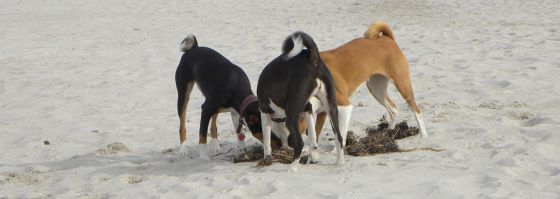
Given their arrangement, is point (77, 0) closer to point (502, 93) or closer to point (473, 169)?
point (502, 93)

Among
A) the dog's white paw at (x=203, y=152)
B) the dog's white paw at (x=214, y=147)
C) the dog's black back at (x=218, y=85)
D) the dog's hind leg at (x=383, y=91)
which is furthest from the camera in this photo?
the dog's hind leg at (x=383, y=91)

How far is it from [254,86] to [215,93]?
3604 mm

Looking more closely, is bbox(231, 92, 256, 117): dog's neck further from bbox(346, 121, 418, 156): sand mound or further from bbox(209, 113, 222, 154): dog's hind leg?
bbox(346, 121, 418, 156): sand mound

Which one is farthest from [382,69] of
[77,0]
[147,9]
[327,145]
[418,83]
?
[77,0]

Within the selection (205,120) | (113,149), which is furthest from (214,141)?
(113,149)

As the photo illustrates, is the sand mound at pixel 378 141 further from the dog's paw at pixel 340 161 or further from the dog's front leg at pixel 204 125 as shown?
the dog's front leg at pixel 204 125

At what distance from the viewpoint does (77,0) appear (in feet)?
77.8

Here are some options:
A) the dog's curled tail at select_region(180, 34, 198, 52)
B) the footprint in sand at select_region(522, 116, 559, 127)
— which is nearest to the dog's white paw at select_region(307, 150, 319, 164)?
the dog's curled tail at select_region(180, 34, 198, 52)

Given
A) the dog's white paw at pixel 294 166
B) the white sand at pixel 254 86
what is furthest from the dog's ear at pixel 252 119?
the dog's white paw at pixel 294 166

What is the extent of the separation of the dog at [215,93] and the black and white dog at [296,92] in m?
0.37

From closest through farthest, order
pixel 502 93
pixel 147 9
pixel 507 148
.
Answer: pixel 507 148, pixel 502 93, pixel 147 9

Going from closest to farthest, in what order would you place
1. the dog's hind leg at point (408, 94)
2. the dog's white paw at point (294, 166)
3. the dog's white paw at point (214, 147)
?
the dog's white paw at point (294, 166)
the dog's hind leg at point (408, 94)
the dog's white paw at point (214, 147)

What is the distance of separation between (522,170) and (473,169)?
0.36 metres

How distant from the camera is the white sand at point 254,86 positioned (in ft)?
17.3
